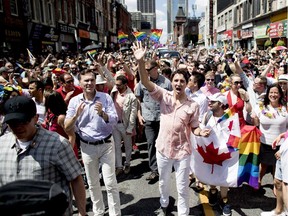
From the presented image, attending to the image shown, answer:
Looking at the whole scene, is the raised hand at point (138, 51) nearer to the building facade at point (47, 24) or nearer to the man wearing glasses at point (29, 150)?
the man wearing glasses at point (29, 150)

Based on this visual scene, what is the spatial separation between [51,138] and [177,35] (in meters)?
162

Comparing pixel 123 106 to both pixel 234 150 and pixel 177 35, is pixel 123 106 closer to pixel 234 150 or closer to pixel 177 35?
pixel 234 150

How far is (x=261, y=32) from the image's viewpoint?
3691 centimetres

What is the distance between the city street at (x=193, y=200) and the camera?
13.9ft

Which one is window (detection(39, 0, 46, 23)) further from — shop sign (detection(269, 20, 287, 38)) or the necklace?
the necklace

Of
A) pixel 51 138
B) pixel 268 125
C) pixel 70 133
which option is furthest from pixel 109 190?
pixel 268 125

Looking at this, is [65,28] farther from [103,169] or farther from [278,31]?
[103,169]

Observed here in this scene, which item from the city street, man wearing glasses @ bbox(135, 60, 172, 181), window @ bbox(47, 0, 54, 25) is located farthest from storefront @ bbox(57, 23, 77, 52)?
the city street

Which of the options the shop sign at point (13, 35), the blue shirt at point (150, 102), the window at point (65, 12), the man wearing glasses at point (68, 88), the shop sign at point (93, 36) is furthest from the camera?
the shop sign at point (93, 36)

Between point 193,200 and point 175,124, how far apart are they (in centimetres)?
157

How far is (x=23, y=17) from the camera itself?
20656 millimetres

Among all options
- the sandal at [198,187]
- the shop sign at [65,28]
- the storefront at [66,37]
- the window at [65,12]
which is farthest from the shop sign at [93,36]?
the sandal at [198,187]

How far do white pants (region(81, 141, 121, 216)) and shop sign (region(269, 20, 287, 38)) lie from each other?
28.7 m

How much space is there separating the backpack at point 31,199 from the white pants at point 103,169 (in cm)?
247
